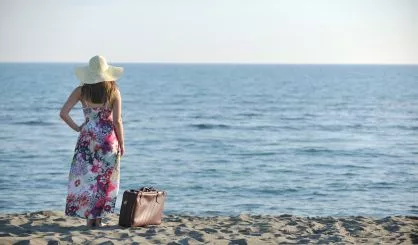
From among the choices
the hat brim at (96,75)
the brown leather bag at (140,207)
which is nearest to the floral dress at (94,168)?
the brown leather bag at (140,207)

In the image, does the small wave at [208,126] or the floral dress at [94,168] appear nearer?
the floral dress at [94,168]

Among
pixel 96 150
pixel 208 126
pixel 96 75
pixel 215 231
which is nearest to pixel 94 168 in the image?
pixel 96 150

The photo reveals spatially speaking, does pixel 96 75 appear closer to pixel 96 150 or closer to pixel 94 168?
pixel 96 150

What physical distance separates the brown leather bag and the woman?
0.22 metres

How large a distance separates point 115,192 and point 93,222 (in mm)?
471

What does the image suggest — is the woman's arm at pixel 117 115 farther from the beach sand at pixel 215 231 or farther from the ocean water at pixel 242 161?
the ocean water at pixel 242 161

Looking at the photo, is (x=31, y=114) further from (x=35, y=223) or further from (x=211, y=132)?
(x=35, y=223)

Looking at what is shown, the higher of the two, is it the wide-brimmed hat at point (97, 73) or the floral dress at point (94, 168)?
the wide-brimmed hat at point (97, 73)

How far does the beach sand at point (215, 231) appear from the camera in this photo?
7.69 m

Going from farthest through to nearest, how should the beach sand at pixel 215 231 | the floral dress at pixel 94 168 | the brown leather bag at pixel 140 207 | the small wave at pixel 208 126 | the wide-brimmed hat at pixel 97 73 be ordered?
the small wave at pixel 208 126 < the brown leather bag at pixel 140 207 < the floral dress at pixel 94 168 < the wide-brimmed hat at pixel 97 73 < the beach sand at pixel 215 231

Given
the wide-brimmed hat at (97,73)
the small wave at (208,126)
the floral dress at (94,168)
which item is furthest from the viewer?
the small wave at (208,126)

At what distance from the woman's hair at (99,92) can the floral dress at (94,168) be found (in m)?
0.13

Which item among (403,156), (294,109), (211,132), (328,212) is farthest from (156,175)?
(294,109)

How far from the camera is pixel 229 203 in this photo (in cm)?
1591
